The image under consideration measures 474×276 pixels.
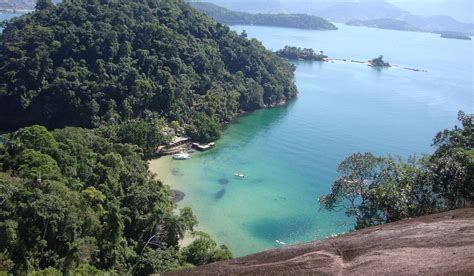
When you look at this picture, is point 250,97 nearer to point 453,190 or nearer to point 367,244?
point 453,190

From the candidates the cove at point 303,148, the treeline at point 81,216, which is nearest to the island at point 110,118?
the treeline at point 81,216

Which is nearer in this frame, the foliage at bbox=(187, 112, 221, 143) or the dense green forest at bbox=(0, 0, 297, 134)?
the dense green forest at bbox=(0, 0, 297, 134)

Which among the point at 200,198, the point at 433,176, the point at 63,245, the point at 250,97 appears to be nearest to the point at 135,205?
the point at 63,245

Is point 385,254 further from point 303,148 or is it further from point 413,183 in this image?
point 303,148

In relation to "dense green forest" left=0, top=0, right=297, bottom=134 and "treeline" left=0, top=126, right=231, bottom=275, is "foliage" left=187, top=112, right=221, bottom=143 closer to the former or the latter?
"dense green forest" left=0, top=0, right=297, bottom=134

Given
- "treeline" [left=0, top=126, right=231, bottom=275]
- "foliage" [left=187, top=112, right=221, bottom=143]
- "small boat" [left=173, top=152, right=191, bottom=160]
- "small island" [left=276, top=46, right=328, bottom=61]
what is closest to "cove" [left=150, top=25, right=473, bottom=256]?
"small boat" [left=173, top=152, right=191, bottom=160]
